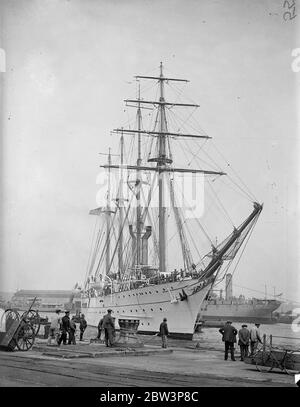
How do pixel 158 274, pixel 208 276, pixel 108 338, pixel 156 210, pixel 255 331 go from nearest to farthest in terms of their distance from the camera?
pixel 255 331
pixel 108 338
pixel 208 276
pixel 158 274
pixel 156 210

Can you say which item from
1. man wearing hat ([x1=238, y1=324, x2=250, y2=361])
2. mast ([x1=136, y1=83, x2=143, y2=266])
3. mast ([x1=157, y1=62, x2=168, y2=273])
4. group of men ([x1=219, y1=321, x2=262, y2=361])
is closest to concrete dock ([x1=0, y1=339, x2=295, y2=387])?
group of men ([x1=219, y1=321, x2=262, y2=361])

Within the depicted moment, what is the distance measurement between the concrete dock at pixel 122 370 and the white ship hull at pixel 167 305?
84.1ft

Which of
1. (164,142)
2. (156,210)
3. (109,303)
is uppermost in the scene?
(164,142)

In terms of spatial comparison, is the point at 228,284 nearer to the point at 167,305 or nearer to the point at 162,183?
the point at 167,305

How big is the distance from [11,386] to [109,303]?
49.8 m

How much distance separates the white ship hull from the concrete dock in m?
25.6

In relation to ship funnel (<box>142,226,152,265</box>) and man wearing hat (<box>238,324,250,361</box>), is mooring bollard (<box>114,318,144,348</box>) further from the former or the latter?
ship funnel (<box>142,226,152,265</box>)

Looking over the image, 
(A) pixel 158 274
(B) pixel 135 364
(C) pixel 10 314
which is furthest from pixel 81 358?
(A) pixel 158 274

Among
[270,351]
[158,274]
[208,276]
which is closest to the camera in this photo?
[270,351]

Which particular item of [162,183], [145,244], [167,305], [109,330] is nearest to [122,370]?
[109,330]

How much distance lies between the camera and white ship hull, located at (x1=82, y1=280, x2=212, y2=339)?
4588 cm

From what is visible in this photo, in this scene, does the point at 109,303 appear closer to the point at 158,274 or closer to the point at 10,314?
the point at 158,274

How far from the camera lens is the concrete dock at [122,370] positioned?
12523mm
